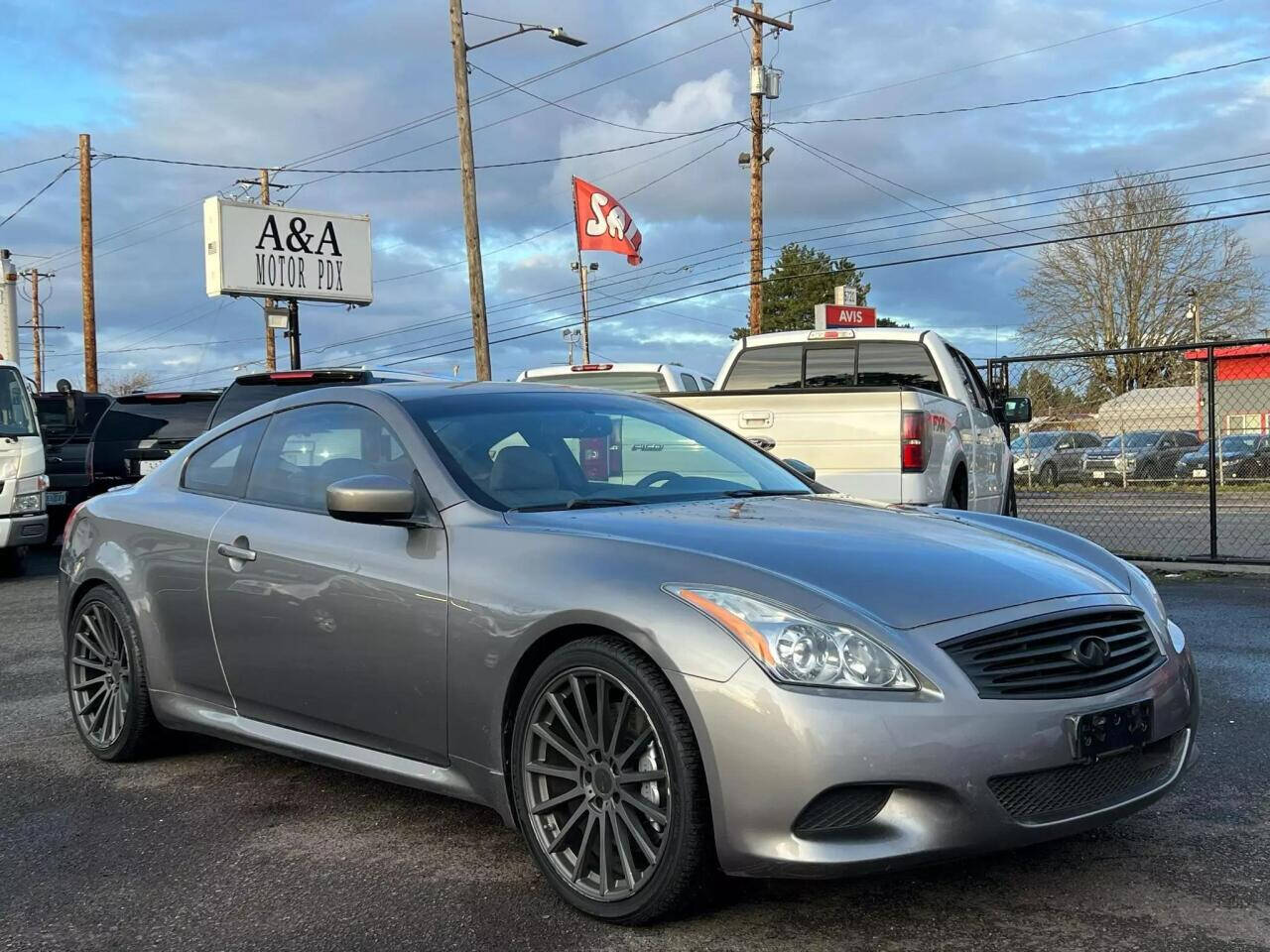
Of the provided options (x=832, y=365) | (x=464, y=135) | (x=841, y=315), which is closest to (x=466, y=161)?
(x=464, y=135)

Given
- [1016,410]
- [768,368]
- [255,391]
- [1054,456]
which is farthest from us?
[1054,456]

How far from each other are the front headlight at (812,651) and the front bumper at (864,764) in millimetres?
→ 35

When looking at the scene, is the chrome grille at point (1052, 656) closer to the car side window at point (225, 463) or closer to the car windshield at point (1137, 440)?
the car side window at point (225, 463)

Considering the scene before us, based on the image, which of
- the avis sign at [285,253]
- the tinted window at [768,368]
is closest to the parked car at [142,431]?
the tinted window at [768,368]

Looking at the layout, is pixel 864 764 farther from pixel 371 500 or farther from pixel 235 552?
→ pixel 235 552

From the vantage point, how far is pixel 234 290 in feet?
111

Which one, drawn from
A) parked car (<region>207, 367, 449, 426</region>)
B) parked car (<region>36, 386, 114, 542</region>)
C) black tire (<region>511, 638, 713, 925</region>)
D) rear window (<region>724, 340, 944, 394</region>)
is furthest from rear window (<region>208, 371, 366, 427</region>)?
black tire (<region>511, 638, 713, 925</region>)

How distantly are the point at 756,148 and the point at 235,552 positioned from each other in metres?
25.4

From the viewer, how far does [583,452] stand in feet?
14.8

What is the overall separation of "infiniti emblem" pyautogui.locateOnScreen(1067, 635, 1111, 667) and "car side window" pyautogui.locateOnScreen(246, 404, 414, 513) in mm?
2061

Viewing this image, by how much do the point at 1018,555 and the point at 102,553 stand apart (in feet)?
11.9

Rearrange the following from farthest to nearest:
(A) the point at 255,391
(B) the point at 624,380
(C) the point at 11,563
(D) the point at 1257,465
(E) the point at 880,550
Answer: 1. (C) the point at 11,563
2. (B) the point at 624,380
3. (D) the point at 1257,465
4. (A) the point at 255,391
5. (E) the point at 880,550

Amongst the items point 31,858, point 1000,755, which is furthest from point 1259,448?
point 31,858

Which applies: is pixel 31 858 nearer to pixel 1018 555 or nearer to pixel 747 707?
pixel 747 707
